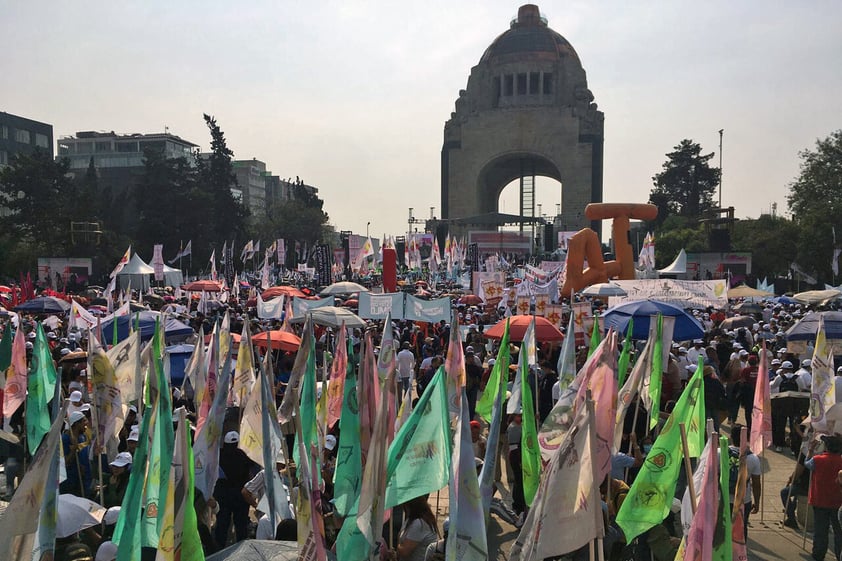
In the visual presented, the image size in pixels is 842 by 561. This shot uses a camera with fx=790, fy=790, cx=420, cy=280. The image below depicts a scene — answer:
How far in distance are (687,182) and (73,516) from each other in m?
76.8

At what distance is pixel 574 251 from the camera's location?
1101 inches

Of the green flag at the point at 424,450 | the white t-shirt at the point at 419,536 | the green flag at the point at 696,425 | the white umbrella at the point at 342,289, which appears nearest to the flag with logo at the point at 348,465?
the white t-shirt at the point at 419,536

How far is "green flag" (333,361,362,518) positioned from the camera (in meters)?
6.02

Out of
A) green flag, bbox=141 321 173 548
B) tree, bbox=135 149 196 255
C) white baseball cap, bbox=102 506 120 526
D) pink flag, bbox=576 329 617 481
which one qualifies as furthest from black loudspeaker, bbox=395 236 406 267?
green flag, bbox=141 321 173 548

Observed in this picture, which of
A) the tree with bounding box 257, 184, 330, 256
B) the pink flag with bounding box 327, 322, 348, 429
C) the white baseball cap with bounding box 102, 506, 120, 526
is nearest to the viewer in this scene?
the white baseball cap with bounding box 102, 506, 120, 526

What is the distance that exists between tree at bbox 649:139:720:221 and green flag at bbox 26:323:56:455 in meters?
70.3

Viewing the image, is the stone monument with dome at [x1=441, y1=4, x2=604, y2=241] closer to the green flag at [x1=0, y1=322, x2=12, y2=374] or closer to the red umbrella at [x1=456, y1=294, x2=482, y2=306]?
the red umbrella at [x1=456, y1=294, x2=482, y2=306]

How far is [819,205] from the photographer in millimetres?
38875

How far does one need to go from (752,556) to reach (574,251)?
69.2 feet

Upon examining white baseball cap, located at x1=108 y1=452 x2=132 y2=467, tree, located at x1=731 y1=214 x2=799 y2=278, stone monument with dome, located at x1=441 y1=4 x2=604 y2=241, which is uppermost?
stone monument with dome, located at x1=441 y1=4 x2=604 y2=241

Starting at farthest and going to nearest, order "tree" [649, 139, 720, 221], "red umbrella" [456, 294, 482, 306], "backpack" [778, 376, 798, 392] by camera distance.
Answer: "tree" [649, 139, 720, 221] → "red umbrella" [456, 294, 482, 306] → "backpack" [778, 376, 798, 392]

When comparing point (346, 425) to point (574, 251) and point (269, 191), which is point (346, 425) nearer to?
point (574, 251)

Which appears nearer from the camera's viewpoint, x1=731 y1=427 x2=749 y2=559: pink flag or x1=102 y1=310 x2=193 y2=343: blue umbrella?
x1=731 y1=427 x2=749 y2=559: pink flag

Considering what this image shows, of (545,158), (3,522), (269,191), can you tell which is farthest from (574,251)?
(269,191)
